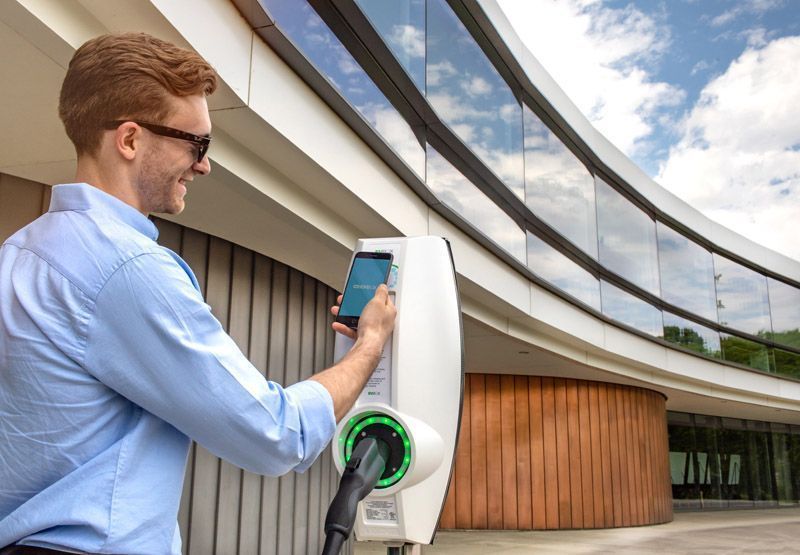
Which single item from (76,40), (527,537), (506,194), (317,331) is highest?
(506,194)

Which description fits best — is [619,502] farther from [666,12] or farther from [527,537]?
[666,12]

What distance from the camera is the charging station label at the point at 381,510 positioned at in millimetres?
1472

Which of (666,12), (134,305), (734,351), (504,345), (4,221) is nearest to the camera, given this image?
(134,305)

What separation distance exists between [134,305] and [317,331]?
4.21 m

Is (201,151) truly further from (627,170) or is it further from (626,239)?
(627,170)

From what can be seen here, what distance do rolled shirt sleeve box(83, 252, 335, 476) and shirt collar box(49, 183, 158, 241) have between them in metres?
0.09

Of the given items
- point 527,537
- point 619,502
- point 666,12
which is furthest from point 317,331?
point 666,12

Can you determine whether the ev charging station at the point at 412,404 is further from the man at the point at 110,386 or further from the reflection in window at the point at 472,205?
the reflection in window at the point at 472,205

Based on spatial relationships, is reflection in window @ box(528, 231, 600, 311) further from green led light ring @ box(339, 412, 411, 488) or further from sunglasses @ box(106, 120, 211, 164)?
sunglasses @ box(106, 120, 211, 164)

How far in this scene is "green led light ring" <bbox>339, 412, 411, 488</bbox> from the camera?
4.28 feet

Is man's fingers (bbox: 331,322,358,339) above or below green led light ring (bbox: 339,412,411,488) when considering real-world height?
above

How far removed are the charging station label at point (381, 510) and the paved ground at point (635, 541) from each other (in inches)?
248

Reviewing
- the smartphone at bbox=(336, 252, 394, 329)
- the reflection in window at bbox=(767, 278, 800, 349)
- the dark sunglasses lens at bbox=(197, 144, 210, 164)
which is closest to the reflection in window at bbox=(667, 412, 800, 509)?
the reflection in window at bbox=(767, 278, 800, 349)

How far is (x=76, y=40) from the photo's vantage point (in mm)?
2402
